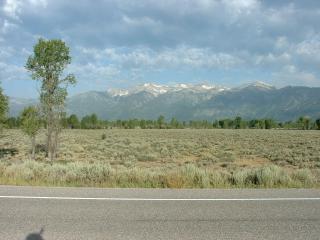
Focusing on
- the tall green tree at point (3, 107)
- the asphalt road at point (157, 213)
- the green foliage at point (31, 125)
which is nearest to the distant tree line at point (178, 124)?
the green foliage at point (31, 125)

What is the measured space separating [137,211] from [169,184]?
3.76 metres

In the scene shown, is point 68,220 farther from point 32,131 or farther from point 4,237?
point 32,131

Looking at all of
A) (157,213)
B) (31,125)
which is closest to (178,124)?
(31,125)

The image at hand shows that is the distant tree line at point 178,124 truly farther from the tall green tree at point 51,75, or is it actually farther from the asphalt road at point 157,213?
the asphalt road at point 157,213

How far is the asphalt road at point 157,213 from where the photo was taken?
6.55 m

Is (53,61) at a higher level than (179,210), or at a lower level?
higher

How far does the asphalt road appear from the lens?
6555 mm

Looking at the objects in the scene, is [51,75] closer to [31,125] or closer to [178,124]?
[31,125]

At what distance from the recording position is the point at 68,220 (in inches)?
289

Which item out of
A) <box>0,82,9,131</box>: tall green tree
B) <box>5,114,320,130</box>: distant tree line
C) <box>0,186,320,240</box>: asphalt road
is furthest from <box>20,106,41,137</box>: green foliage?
<box>5,114,320,130</box>: distant tree line

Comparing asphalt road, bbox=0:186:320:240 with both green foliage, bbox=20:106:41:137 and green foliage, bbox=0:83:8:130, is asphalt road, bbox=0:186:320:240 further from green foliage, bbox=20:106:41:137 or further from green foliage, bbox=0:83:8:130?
green foliage, bbox=20:106:41:137

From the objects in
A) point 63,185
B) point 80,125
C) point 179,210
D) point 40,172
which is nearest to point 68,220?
point 179,210

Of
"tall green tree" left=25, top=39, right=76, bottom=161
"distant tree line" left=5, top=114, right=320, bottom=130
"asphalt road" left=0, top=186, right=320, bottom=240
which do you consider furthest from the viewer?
"distant tree line" left=5, top=114, right=320, bottom=130

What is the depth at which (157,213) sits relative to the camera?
7953 millimetres
